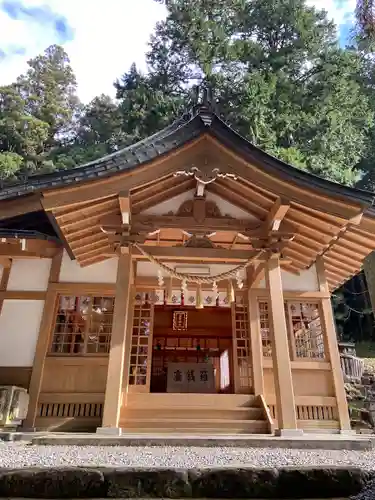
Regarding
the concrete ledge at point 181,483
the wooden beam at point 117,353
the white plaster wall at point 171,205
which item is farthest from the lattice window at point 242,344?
the concrete ledge at point 181,483

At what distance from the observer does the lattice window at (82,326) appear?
726 cm

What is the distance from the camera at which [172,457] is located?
373 centimetres

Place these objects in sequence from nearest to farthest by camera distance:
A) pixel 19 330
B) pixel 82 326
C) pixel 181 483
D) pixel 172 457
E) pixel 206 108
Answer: pixel 181 483 < pixel 172 457 < pixel 206 108 < pixel 19 330 < pixel 82 326

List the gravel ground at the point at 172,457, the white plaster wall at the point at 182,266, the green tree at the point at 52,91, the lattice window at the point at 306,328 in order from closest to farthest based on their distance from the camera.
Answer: the gravel ground at the point at 172,457 < the lattice window at the point at 306,328 < the white plaster wall at the point at 182,266 < the green tree at the point at 52,91

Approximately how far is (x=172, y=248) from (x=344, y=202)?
2.95 m

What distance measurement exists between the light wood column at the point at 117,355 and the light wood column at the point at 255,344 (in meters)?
2.75

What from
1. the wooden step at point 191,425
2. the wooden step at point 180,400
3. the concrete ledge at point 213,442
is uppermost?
the wooden step at point 180,400

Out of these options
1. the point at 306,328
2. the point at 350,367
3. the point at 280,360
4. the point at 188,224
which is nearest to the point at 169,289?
the point at 188,224

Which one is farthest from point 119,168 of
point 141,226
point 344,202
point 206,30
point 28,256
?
point 206,30

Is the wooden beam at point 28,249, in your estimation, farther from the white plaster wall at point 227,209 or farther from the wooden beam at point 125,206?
the white plaster wall at point 227,209

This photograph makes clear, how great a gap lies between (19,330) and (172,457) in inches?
181

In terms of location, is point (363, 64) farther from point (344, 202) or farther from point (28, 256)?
point (28, 256)

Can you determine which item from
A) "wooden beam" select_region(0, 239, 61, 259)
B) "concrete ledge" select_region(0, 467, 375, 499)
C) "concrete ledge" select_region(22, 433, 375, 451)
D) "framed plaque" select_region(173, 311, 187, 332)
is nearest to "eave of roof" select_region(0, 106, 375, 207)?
"wooden beam" select_region(0, 239, 61, 259)

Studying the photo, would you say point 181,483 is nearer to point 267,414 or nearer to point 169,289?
point 267,414
